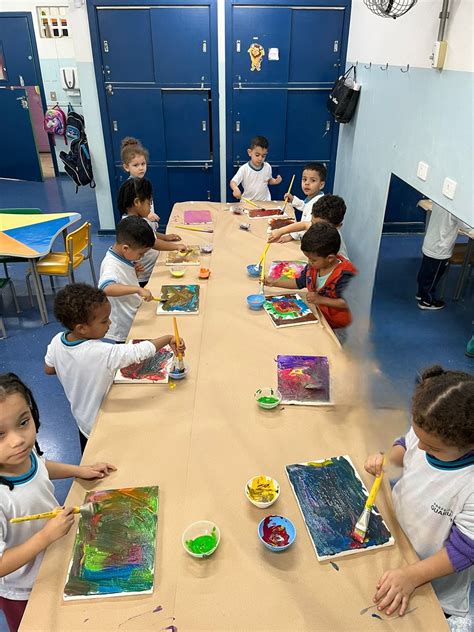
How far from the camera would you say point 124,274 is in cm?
282

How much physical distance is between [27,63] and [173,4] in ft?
14.3

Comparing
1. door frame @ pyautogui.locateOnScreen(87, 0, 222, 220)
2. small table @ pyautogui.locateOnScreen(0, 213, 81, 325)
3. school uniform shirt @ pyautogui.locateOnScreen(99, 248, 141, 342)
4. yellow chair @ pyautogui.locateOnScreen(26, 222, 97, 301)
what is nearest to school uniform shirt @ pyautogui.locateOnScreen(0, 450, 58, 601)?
school uniform shirt @ pyautogui.locateOnScreen(99, 248, 141, 342)

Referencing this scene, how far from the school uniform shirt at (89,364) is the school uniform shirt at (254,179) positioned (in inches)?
132

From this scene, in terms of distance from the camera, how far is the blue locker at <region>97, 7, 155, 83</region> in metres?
5.27

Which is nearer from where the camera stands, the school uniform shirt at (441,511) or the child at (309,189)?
the school uniform shirt at (441,511)

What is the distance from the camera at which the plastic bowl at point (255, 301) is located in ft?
9.14

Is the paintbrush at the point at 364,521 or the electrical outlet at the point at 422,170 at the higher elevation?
the electrical outlet at the point at 422,170

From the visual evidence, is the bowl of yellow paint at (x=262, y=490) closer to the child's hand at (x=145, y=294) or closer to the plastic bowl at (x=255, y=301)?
the plastic bowl at (x=255, y=301)

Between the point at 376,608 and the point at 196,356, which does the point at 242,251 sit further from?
the point at 376,608

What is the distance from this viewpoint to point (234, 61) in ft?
18.1

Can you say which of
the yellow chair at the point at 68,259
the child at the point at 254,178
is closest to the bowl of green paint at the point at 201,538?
the yellow chair at the point at 68,259

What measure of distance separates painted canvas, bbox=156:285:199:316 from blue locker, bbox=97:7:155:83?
375 cm

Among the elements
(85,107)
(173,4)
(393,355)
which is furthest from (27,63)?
(393,355)

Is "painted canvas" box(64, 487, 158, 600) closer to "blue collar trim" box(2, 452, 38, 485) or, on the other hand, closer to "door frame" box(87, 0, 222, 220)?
"blue collar trim" box(2, 452, 38, 485)
